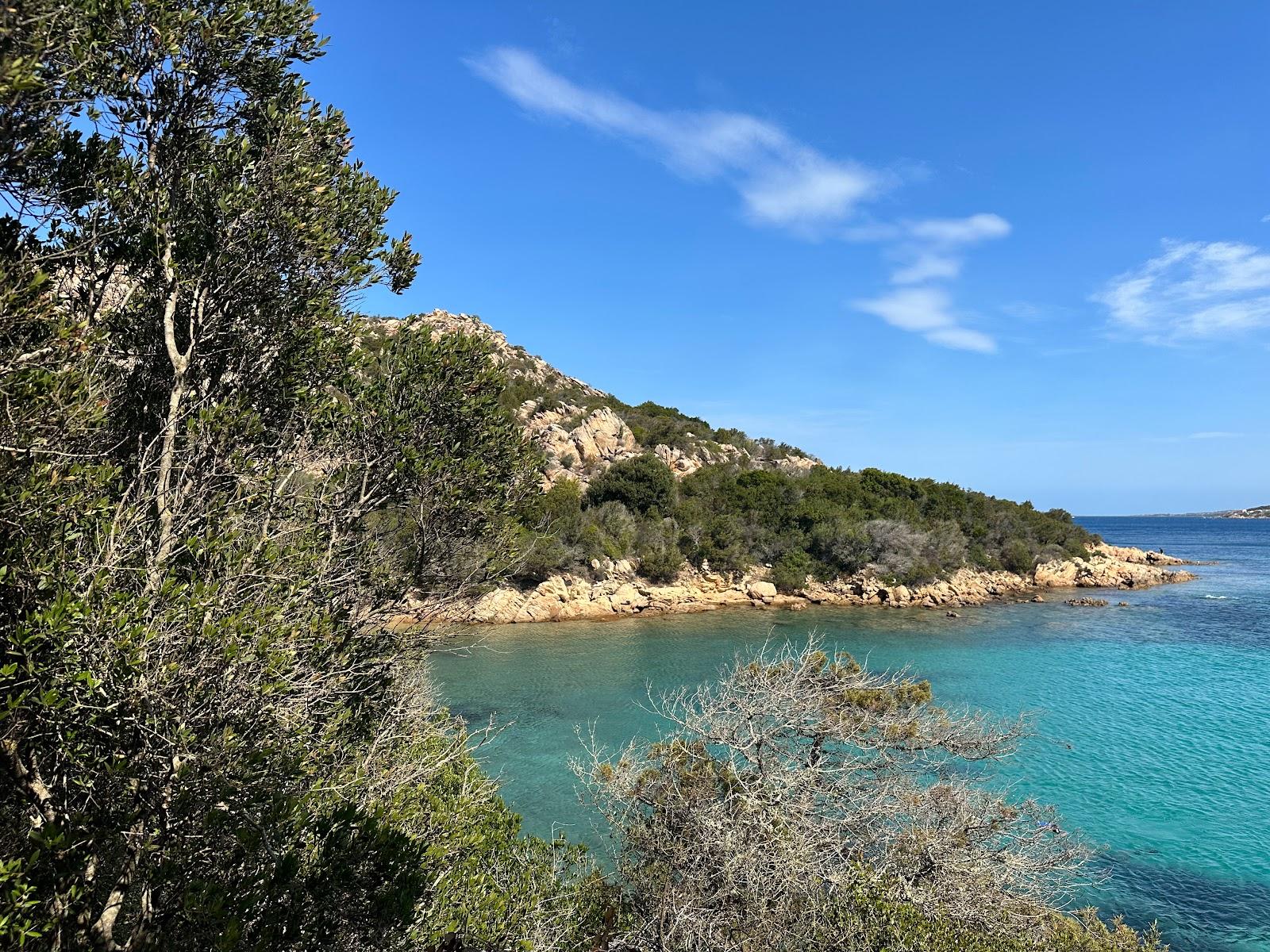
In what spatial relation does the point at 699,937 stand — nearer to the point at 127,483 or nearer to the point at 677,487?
the point at 127,483

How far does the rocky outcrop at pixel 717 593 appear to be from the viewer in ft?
112

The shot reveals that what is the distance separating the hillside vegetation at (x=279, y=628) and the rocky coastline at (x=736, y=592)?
74.9 ft

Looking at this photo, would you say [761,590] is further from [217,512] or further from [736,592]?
[217,512]

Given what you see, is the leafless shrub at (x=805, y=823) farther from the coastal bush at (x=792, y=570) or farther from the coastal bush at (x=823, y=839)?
the coastal bush at (x=792, y=570)

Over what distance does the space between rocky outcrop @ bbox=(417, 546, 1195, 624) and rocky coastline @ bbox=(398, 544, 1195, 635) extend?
5cm

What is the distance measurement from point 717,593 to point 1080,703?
2001 centimetres

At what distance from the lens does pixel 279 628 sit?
4.29m

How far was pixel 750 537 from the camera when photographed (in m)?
41.9

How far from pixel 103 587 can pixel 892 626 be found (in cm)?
3400

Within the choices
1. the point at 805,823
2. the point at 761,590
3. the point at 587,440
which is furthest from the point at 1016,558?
the point at 805,823

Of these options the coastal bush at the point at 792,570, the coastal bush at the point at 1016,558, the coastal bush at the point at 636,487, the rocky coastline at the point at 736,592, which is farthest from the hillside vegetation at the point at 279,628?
the coastal bush at the point at 1016,558

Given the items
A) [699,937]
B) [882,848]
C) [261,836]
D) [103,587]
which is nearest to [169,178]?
[103,587]

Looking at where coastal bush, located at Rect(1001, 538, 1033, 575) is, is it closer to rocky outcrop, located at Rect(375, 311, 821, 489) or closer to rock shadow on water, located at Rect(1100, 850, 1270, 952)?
rocky outcrop, located at Rect(375, 311, 821, 489)

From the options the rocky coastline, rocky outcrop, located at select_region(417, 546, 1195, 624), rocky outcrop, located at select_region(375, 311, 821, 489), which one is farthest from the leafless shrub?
rocky outcrop, located at select_region(375, 311, 821, 489)
